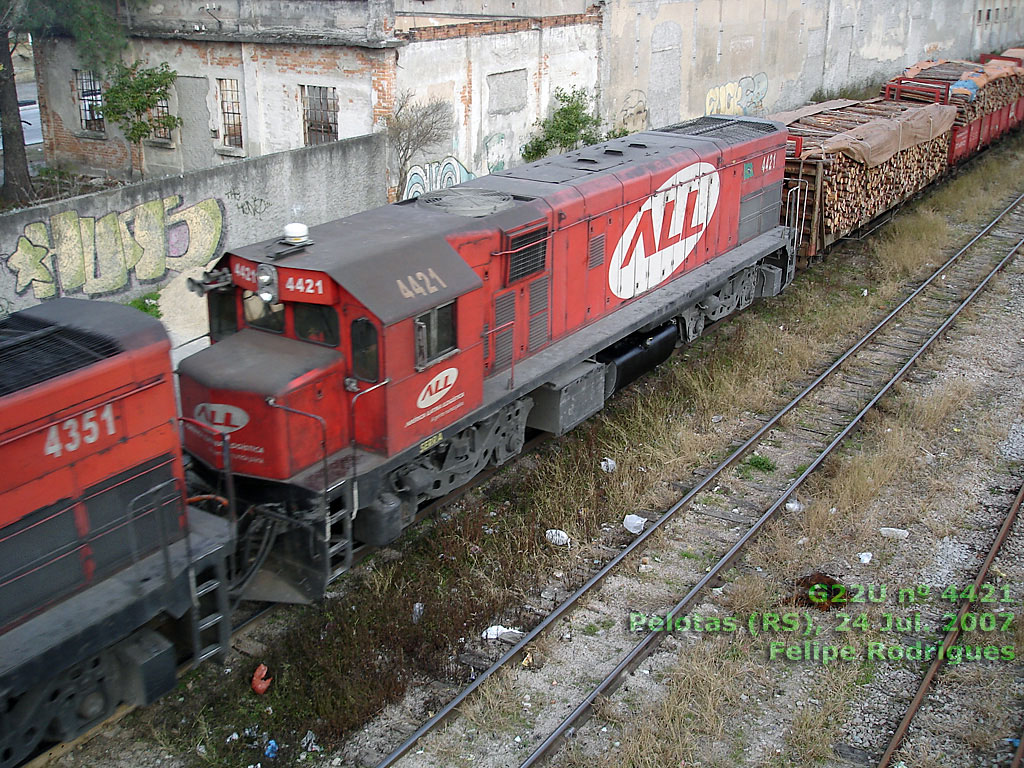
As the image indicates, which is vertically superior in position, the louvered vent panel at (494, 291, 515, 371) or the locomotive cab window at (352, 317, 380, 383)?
the locomotive cab window at (352, 317, 380, 383)

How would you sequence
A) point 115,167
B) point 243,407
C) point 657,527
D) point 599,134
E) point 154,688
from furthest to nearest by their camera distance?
1. point 599,134
2. point 115,167
3. point 657,527
4. point 243,407
5. point 154,688

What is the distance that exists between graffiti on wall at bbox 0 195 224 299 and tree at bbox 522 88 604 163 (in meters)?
8.05

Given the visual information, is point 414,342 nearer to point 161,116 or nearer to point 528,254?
point 528,254

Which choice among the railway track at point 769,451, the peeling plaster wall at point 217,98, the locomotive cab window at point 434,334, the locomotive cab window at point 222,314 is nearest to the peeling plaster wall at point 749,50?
the peeling plaster wall at point 217,98

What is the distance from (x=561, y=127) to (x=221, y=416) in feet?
46.7

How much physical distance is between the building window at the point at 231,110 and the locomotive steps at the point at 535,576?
1022cm

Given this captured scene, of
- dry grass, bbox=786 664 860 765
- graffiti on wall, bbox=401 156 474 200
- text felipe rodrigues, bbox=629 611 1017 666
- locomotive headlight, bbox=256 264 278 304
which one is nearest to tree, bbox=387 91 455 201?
graffiti on wall, bbox=401 156 474 200

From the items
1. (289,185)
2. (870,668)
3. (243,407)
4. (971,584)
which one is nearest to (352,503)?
(243,407)

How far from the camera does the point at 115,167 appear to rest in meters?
20.5

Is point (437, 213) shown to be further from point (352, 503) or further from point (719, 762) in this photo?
point (719, 762)

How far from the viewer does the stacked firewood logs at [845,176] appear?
16.7m

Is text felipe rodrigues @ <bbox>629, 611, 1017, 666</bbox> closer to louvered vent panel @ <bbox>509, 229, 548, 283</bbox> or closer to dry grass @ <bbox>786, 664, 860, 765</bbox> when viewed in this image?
dry grass @ <bbox>786, 664, 860, 765</bbox>

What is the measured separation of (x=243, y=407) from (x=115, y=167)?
15252mm

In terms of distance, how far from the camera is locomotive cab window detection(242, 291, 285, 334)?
8.10m
